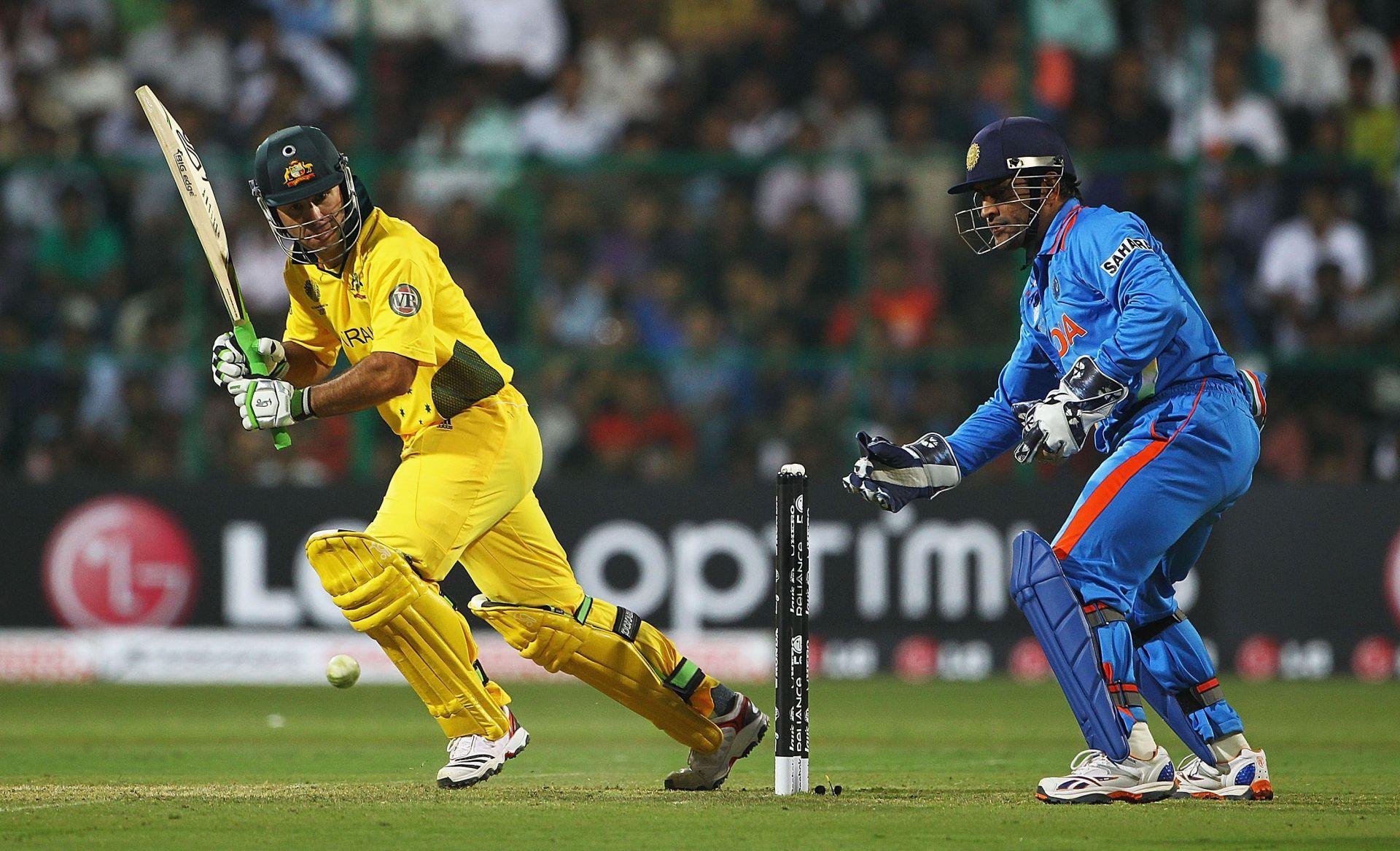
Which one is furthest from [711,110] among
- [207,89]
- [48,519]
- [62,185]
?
[48,519]

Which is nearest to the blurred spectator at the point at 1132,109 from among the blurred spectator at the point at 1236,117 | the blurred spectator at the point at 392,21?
the blurred spectator at the point at 1236,117

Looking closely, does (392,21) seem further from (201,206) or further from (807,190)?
(201,206)

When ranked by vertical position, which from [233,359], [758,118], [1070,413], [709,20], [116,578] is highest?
[709,20]

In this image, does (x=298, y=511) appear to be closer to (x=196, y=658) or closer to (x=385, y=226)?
(x=196, y=658)

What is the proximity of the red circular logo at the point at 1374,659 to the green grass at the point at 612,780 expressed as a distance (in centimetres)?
74

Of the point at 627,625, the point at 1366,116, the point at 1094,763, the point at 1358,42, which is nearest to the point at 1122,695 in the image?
the point at 1094,763

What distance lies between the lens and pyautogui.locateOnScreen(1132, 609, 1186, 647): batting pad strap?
6285 millimetres

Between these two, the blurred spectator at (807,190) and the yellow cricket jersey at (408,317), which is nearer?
the yellow cricket jersey at (408,317)

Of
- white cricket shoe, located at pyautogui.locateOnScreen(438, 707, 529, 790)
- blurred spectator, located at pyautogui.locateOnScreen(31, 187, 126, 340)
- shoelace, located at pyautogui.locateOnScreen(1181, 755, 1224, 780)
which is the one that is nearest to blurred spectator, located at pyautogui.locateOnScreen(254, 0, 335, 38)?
blurred spectator, located at pyautogui.locateOnScreen(31, 187, 126, 340)

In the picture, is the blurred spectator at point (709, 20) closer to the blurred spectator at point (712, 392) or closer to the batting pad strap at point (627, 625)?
the blurred spectator at point (712, 392)

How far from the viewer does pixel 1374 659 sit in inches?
475

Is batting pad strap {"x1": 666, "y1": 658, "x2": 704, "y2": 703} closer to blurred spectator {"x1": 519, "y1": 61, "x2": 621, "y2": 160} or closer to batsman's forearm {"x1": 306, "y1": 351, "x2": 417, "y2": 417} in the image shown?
batsman's forearm {"x1": 306, "y1": 351, "x2": 417, "y2": 417}

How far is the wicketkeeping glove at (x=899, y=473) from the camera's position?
6105mm

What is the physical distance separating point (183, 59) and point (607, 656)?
9129mm
